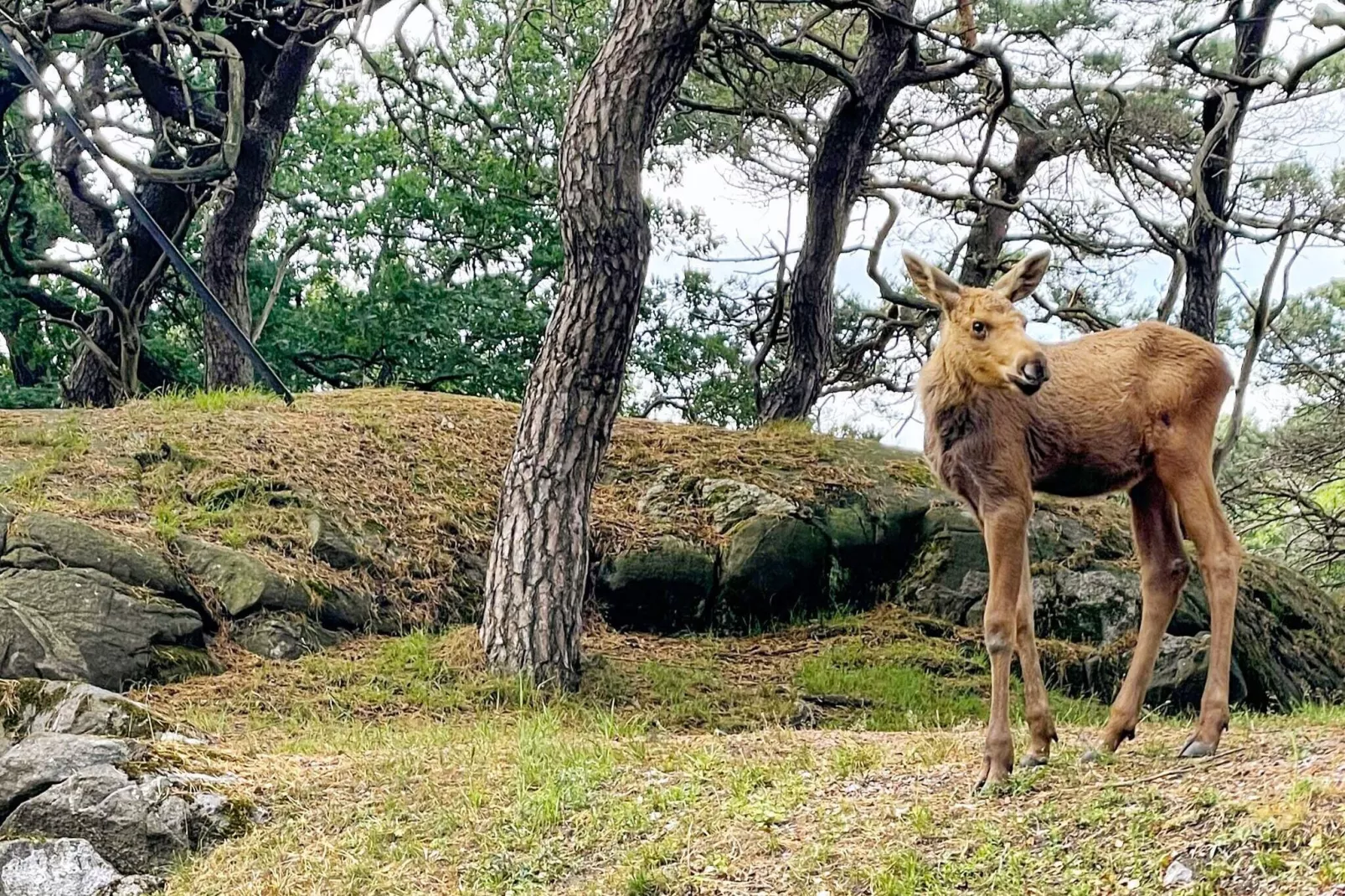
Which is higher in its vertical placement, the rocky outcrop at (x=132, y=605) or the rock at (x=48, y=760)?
the rocky outcrop at (x=132, y=605)

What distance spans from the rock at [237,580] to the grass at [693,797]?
1.66ft

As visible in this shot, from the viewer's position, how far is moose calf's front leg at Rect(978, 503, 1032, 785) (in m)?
4.73

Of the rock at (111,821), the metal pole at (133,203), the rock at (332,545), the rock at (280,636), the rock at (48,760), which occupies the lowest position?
the rock at (111,821)

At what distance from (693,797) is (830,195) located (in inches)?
299

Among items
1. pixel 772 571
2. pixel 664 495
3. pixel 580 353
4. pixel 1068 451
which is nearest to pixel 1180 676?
pixel 772 571

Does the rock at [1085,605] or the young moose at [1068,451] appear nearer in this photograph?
the young moose at [1068,451]

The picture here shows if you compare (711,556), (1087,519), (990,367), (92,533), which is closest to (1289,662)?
(1087,519)

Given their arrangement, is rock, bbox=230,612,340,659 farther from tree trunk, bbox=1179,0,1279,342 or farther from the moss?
tree trunk, bbox=1179,0,1279,342

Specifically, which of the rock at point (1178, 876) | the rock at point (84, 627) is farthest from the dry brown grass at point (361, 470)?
the rock at point (1178, 876)

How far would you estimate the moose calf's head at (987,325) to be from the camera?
15.6ft

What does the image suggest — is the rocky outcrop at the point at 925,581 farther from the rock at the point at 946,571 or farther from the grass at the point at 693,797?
the grass at the point at 693,797

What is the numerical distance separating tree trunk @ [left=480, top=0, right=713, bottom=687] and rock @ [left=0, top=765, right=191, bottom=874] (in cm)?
275

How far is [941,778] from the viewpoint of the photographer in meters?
5.03

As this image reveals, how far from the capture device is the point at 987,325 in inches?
195
